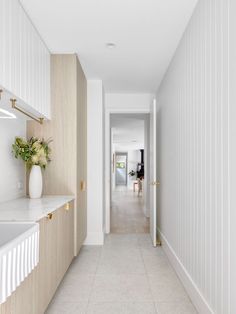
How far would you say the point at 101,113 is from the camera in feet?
14.4

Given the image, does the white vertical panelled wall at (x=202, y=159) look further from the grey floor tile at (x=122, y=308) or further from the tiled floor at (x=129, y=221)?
the tiled floor at (x=129, y=221)

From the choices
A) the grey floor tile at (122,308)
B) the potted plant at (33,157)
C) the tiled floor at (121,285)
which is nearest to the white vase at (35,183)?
the potted plant at (33,157)

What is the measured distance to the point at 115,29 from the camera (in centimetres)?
276

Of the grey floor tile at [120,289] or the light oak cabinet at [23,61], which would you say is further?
the grey floor tile at [120,289]

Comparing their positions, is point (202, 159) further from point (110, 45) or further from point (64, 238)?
point (110, 45)

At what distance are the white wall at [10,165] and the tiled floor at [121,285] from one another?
3.54ft

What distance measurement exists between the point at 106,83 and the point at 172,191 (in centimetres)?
217

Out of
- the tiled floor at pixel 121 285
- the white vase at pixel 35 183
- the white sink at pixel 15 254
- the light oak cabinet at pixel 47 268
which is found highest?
the white vase at pixel 35 183

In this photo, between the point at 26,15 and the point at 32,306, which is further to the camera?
the point at 26,15

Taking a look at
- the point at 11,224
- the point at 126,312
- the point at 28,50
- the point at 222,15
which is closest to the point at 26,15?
the point at 28,50

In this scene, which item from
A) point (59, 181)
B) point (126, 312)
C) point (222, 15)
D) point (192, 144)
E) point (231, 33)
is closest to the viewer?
point (231, 33)

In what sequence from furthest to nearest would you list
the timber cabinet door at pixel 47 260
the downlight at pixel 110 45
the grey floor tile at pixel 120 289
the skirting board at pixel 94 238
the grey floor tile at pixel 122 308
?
the skirting board at pixel 94 238 < the downlight at pixel 110 45 < the grey floor tile at pixel 120 289 < the grey floor tile at pixel 122 308 < the timber cabinet door at pixel 47 260

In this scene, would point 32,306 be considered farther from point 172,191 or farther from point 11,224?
point 172,191

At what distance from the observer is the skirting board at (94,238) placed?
14.0 feet
